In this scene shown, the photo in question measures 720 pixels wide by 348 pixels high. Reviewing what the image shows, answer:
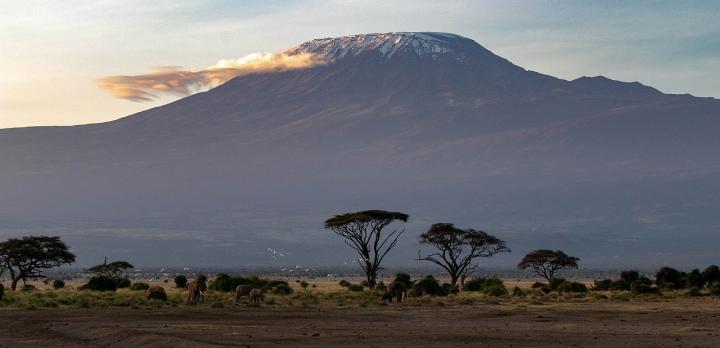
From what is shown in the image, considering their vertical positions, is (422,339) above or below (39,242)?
below

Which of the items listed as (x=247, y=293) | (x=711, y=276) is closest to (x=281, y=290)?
(x=247, y=293)

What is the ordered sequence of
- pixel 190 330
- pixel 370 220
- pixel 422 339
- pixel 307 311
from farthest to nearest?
pixel 370 220
pixel 307 311
pixel 190 330
pixel 422 339

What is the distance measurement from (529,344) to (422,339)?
316cm

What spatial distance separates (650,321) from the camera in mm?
42094

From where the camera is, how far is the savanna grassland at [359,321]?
33812 mm

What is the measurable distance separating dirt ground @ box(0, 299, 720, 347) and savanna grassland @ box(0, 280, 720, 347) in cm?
3

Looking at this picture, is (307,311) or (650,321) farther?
(307,311)

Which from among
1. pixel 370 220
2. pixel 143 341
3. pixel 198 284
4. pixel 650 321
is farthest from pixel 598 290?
pixel 143 341

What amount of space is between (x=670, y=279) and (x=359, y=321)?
132 ft

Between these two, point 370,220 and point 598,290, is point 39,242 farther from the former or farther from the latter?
point 598,290

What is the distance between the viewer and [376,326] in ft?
131

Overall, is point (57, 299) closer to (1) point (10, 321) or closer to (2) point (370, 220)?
(1) point (10, 321)

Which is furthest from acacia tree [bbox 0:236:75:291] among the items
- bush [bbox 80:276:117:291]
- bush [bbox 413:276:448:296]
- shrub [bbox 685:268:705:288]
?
shrub [bbox 685:268:705:288]

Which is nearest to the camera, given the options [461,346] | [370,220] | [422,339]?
[461,346]
